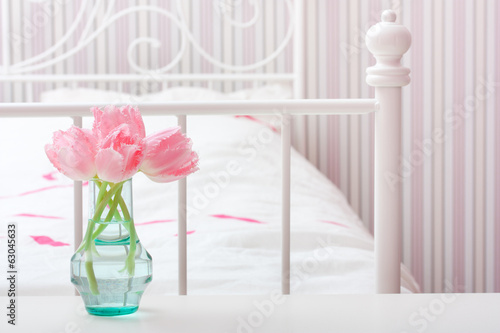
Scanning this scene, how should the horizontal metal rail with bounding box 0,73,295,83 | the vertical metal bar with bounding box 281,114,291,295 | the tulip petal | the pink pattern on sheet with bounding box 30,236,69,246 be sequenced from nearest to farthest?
the tulip petal < the vertical metal bar with bounding box 281,114,291,295 < the pink pattern on sheet with bounding box 30,236,69,246 < the horizontal metal rail with bounding box 0,73,295,83

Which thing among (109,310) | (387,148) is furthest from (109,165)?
(387,148)

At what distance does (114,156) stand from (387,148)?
455 millimetres

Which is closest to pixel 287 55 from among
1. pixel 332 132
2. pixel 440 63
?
pixel 332 132

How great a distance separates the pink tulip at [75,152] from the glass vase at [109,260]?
31mm

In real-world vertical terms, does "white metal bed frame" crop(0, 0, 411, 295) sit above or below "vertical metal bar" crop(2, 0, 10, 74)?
below

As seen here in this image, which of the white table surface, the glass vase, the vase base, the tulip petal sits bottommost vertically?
the white table surface

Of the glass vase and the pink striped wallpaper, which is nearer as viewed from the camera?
the glass vase

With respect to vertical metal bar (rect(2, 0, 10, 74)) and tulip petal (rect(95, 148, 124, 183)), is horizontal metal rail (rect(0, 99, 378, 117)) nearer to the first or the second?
tulip petal (rect(95, 148, 124, 183))

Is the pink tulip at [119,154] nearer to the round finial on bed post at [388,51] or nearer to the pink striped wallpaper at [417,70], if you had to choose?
the round finial on bed post at [388,51]

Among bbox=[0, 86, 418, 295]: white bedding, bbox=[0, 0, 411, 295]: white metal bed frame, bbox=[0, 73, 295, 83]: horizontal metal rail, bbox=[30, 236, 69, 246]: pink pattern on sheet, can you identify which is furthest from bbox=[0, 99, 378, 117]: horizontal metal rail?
bbox=[0, 73, 295, 83]: horizontal metal rail

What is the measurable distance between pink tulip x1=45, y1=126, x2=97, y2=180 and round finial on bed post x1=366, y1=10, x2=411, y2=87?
0.46 m

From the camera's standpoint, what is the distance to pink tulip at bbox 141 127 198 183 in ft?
2.31

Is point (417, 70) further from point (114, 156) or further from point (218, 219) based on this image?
point (114, 156)

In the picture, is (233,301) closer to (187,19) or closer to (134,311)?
(134,311)
